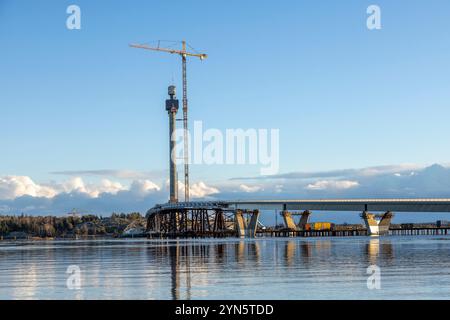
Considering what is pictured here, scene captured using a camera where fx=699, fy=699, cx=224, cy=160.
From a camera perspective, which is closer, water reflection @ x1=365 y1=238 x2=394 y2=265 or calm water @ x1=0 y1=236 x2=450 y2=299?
calm water @ x1=0 y1=236 x2=450 y2=299

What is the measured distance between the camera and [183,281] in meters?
48.7

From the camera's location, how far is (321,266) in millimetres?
62062

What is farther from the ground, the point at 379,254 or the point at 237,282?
the point at 237,282

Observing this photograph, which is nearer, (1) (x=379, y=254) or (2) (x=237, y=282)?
(2) (x=237, y=282)

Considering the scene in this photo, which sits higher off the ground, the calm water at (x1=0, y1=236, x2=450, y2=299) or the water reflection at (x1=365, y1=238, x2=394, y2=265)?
the calm water at (x1=0, y1=236, x2=450, y2=299)

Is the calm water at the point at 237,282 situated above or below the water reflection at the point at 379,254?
above

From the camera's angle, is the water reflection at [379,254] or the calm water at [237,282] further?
the water reflection at [379,254]
